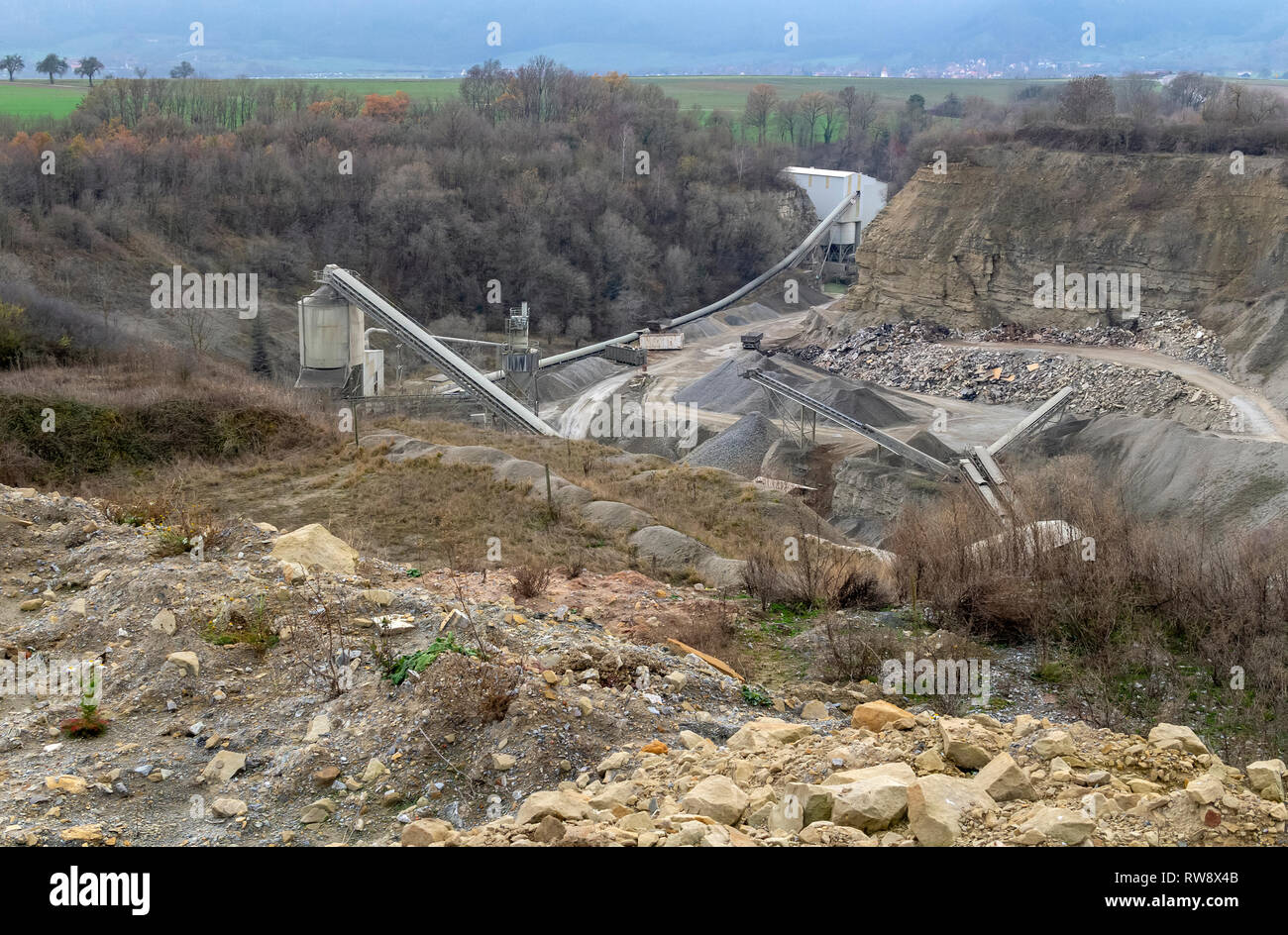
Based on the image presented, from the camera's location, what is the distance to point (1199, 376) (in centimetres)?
4541

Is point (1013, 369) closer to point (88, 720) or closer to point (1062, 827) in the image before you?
point (1062, 827)

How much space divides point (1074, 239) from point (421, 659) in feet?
188

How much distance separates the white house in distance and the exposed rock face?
21426 mm

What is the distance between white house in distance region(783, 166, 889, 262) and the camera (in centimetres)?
8881

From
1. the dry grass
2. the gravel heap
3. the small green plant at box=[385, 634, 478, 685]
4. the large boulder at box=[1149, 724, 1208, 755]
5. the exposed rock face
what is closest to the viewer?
the large boulder at box=[1149, 724, 1208, 755]

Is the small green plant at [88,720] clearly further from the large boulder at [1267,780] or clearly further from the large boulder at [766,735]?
the large boulder at [1267,780]

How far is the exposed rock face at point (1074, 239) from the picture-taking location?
2066 inches

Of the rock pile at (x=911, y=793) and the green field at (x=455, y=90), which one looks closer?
the rock pile at (x=911, y=793)

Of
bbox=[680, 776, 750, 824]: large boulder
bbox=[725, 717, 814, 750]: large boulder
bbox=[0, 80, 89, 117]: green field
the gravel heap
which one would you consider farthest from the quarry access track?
bbox=[0, 80, 89, 117]: green field

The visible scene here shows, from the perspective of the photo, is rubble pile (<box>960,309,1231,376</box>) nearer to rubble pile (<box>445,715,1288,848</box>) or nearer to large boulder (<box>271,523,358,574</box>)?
large boulder (<box>271,523,358,574</box>)

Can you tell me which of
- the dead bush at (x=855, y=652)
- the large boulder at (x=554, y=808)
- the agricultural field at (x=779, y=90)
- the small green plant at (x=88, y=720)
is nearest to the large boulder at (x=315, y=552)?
the small green plant at (x=88, y=720)

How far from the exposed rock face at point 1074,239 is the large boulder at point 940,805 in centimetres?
4533

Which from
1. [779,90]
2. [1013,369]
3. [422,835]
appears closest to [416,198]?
[1013,369]
